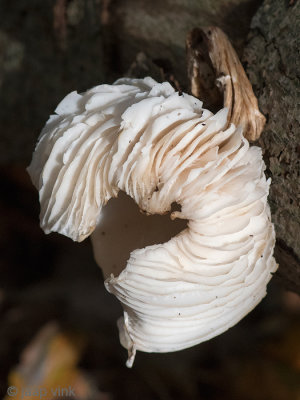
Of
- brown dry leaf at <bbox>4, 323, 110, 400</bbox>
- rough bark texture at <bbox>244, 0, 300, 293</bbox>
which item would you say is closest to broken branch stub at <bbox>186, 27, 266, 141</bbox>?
rough bark texture at <bbox>244, 0, 300, 293</bbox>

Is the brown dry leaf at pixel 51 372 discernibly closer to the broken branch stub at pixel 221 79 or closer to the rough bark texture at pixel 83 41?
the rough bark texture at pixel 83 41

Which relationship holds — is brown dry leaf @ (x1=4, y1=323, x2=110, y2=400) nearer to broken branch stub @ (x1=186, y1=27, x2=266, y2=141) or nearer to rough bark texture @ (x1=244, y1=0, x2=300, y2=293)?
rough bark texture @ (x1=244, y1=0, x2=300, y2=293)

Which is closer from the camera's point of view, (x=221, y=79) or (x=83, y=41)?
(x=221, y=79)

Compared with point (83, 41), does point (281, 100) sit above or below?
above

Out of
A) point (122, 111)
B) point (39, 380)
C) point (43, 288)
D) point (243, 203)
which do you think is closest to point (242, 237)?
point (243, 203)

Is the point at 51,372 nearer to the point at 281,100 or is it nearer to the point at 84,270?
the point at 84,270

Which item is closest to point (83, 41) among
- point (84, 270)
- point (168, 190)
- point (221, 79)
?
point (221, 79)
